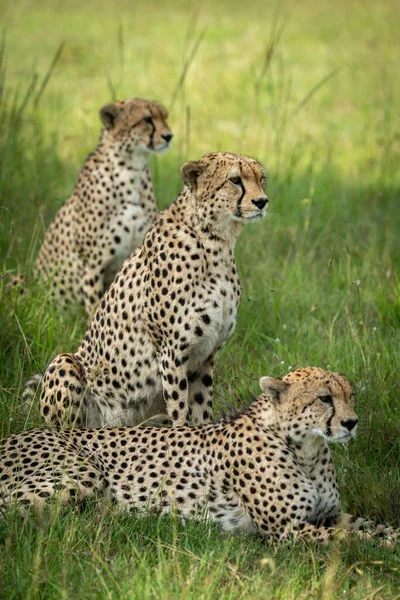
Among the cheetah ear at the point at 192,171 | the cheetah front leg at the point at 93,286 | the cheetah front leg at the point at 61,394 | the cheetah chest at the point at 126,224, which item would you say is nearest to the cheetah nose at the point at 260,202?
the cheetah ear at the point at 192,171

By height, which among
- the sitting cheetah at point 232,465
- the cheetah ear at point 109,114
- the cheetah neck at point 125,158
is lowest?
the sitting cheetah at point 232,465

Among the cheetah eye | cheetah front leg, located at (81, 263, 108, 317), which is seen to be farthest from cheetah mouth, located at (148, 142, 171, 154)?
the cheetah eye

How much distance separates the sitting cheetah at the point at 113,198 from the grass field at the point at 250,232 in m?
0.26

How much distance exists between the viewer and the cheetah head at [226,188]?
433 cm

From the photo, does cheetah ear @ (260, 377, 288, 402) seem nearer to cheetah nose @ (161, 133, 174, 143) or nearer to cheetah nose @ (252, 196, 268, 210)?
cheetah nose @ (252, 196, 268, 210)

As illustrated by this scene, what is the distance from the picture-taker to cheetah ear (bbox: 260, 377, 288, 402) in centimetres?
392

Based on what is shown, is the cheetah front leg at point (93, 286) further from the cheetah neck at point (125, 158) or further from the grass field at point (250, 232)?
the cheetah neck at point (125, 158)

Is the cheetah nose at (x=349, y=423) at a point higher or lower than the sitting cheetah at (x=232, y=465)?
higher

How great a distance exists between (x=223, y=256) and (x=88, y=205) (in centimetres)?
178

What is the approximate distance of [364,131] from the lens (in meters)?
9.41

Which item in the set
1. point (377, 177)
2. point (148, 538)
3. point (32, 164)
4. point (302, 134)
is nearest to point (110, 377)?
point (148, 538)

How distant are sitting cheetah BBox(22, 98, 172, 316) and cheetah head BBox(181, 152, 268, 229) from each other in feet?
4.52

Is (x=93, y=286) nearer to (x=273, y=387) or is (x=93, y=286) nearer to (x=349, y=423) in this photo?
(x=273, y=387)

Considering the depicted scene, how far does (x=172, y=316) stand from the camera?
4480 millimetres
